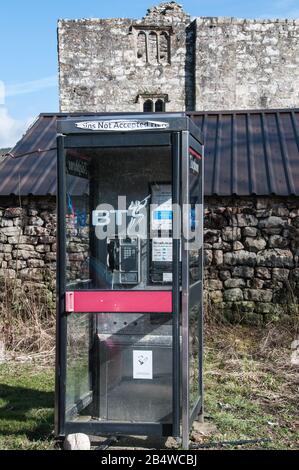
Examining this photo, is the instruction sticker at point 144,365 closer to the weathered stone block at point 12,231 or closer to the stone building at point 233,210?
the stone building at point 233,210

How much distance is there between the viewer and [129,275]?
5.08 metres

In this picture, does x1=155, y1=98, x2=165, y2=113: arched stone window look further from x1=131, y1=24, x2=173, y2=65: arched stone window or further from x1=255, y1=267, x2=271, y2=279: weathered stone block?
x1=255, y1=267, x2=271, y2=279: weathered stone block

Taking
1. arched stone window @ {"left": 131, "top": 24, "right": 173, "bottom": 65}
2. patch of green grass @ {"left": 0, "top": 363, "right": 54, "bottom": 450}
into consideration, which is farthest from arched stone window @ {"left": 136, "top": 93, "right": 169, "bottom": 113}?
patch of green grass @ {"left": 0, "top": 363, "right": 54, "bottom": 450}

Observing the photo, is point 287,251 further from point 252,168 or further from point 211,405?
point 211,405

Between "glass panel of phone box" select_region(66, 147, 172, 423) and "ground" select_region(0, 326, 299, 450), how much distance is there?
19.7 inches

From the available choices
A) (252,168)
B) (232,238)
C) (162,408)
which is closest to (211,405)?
(162,408)

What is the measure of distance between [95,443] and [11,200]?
5.28 meters

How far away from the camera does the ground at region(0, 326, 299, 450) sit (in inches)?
184

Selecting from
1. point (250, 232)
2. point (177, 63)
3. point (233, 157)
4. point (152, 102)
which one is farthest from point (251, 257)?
point (177, 63)

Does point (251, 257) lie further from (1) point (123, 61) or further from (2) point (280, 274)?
(1) point (123, 61)

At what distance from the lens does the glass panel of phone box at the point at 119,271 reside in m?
4.56

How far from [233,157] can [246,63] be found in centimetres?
1493

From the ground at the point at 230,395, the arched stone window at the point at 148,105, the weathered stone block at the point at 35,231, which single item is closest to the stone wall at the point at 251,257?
the ground at the point at 230,395
